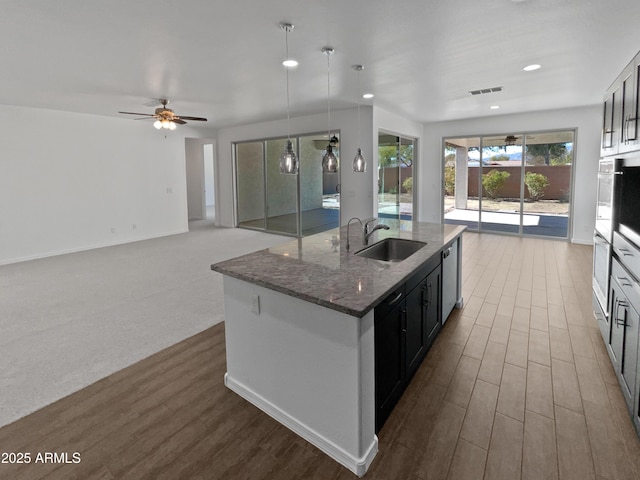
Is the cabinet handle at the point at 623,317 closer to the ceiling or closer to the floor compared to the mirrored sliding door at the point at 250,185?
closer to the floor

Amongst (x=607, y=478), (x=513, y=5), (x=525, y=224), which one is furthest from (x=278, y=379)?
(x=525, y=224)

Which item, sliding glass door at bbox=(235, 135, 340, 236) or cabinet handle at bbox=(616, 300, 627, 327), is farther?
sliding glass door at bbox=(235, 135, 340, 236)

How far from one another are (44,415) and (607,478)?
3060 mm

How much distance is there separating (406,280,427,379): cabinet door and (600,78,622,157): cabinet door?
1.97 m

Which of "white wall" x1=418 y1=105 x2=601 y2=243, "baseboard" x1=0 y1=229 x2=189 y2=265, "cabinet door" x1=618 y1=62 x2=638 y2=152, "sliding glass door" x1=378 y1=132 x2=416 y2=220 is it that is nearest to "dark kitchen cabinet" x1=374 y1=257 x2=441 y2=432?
"cabinet door" x1=618 y1=62 x2=638 y2=152

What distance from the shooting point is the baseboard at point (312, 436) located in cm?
170

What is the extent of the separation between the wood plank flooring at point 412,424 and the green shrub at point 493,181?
5.49 meters

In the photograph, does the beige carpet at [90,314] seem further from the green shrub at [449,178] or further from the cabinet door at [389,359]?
the green shrub at [449,178]

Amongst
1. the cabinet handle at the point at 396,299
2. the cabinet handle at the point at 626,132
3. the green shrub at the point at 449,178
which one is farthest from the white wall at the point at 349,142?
the cabinet handle at the point at 396,299

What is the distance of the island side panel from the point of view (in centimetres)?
168

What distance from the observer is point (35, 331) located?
10.6 feet

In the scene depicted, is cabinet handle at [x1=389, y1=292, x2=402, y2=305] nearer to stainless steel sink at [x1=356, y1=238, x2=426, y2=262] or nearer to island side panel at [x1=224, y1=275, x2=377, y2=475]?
island side panel at [x1=224, y1=275, x2=377, y2=475]

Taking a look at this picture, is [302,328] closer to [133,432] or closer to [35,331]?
[133,432]

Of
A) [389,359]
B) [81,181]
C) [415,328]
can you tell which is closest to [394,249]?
[415,328]
